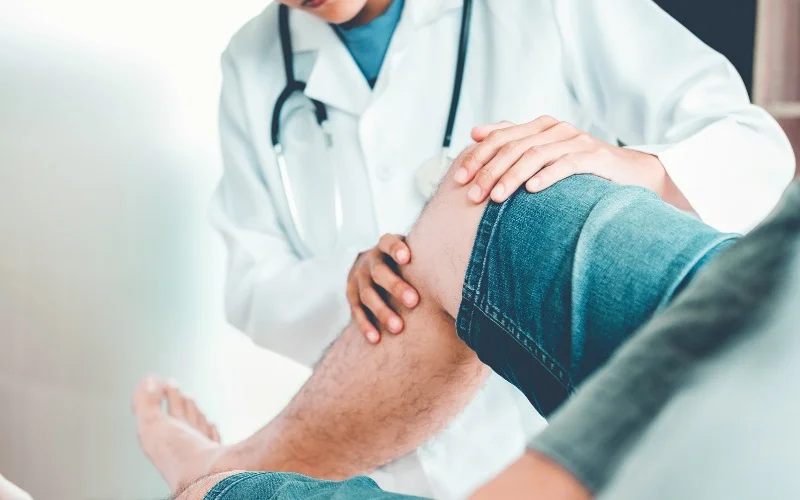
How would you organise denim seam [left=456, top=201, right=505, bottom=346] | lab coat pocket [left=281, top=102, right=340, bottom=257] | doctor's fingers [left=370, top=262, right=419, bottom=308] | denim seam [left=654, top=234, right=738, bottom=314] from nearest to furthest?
denim seam [left=654, top=234, right=738, bottom=314] < denim seam [left=456, top=201, right=505, bottom=346] < doctor's fingers [left=370, top=262, right=419, bottom=308] < lab coat pocket [left=281, top=102, right=340, bottom=257]

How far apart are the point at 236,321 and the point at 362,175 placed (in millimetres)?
283

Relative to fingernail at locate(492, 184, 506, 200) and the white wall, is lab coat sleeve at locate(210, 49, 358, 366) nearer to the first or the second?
the white wall

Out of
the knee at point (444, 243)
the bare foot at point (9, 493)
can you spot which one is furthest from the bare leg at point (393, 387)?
the bare foot at point (9, 493)

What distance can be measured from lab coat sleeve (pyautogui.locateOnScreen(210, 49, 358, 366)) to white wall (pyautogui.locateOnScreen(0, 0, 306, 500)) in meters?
0.23

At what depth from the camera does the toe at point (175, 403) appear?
43.2 inches

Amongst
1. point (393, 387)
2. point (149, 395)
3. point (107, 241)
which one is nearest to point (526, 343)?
point (393, 387)

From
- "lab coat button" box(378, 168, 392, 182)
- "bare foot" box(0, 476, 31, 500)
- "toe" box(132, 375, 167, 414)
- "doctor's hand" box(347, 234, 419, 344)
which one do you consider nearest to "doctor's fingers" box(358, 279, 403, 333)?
"doctor's hand" box(347, 234, 419, 344)

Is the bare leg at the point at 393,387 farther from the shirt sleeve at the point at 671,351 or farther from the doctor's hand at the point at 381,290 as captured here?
the shirt sleeve at the point at 671,351

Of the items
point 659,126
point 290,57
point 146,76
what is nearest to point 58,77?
point 146,76

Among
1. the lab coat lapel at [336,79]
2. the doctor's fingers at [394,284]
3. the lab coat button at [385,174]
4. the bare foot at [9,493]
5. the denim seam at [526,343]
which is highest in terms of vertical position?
the lab coat lapel at [336,79]

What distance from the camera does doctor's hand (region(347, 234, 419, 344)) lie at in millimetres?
628

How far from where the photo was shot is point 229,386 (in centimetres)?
137

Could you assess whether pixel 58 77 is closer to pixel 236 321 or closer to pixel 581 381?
pixel 236 321

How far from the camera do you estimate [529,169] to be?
52 centimetres
